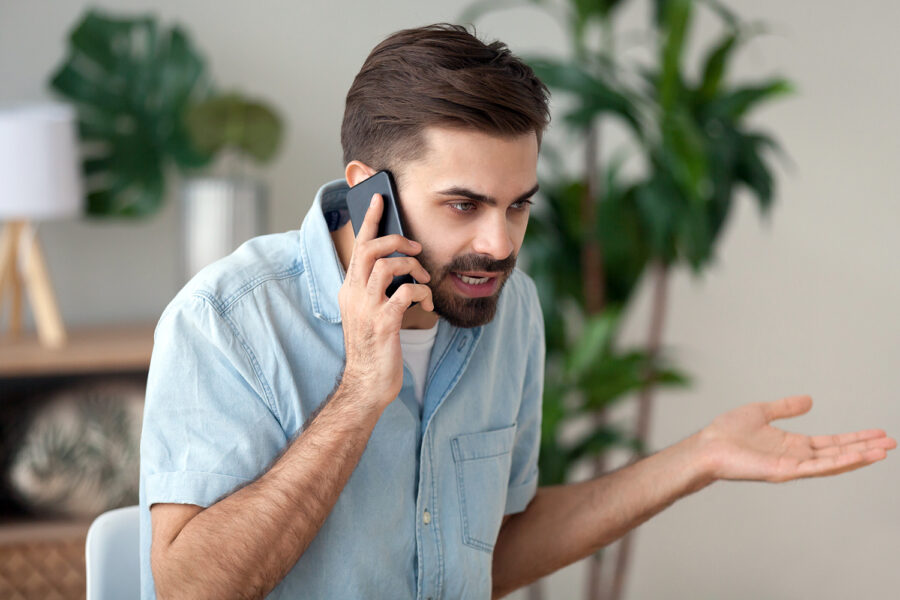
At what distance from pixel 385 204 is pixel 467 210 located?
0.10 metres

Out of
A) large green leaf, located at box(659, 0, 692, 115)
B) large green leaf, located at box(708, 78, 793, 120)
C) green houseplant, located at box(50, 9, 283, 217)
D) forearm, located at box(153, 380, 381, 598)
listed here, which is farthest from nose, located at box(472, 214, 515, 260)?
green houseplant, located at box(50, 9, 283, 217)

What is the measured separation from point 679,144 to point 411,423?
1.10 metres

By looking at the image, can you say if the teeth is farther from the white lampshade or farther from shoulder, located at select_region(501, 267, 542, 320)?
the white lampshade

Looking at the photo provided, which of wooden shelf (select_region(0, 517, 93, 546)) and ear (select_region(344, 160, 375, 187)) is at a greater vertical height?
ear (select_region(344, 160, 375, 187))

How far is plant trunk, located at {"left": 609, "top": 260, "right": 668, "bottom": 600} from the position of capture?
233 cm

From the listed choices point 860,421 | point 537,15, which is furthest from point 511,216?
point 860,421

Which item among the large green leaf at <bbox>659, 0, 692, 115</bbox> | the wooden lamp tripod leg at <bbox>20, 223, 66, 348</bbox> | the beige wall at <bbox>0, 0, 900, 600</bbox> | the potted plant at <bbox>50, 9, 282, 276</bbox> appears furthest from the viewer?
the beige wall at <bbox>0, 0, 900, 600</bbox>

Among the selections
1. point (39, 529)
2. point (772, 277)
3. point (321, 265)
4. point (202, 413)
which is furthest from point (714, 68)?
point (39, 529)

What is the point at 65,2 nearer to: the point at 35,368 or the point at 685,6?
the point at 35,368

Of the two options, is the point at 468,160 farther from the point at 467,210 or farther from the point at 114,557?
the point at 114,557

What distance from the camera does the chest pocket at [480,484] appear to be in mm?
1205

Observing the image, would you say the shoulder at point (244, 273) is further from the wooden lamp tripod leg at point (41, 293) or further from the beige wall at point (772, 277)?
the beige wall at point (772, 277)

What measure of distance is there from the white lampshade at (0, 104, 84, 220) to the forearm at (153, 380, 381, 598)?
4.51 ft

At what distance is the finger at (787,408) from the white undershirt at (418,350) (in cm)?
48
